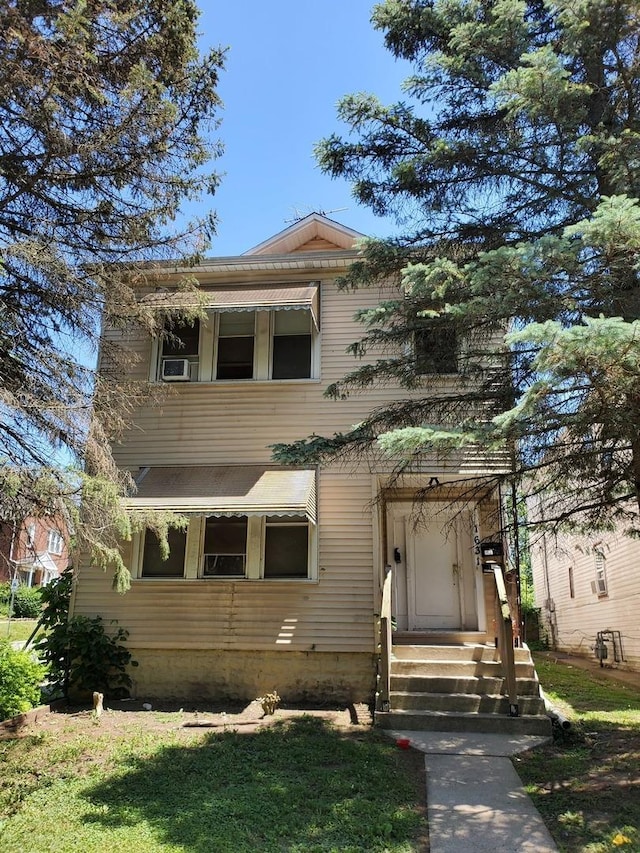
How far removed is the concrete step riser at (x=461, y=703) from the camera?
757 centimetres

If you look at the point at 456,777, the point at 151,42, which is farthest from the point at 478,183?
the point at 456,777

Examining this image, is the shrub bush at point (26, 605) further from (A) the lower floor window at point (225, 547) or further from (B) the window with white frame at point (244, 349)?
(B) the window with white frame at point (244, 349)

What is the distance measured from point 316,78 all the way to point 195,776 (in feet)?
36.2

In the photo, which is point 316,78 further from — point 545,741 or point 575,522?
point 545,741

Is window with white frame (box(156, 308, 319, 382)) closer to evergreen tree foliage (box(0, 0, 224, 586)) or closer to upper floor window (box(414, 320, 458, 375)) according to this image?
evergreen tree foliage (box(0, 0, 224, 586))

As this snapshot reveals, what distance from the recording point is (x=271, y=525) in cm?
1012

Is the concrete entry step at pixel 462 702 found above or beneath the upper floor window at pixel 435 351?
beneath

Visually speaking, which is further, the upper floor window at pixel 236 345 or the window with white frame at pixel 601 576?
the window with white frame at pixel 601 576

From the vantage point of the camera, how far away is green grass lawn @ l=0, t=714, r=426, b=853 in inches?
171

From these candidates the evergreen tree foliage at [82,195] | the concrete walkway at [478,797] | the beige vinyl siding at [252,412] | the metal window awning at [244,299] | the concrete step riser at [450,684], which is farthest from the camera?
the beige vinyl siding at [252,412]

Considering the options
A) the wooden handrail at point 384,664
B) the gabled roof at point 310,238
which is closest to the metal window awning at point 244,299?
the gabled roof at point 310,238

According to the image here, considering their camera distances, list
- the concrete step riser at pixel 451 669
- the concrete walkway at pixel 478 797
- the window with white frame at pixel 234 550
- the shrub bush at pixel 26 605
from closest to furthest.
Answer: the concrete walkway at pixel 478 797, the concrete step riser at pixel 451 669, the window with white frame at pixel 234 550, the shrub bush at pixel 26 605

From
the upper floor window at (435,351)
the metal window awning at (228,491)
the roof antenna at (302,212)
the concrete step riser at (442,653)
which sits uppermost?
the roof antenna at (302,212)

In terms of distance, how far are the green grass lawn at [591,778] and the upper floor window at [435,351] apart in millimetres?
4513
